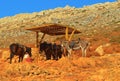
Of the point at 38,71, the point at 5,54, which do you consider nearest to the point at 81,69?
the point at 38,71

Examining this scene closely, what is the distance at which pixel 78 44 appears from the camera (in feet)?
101

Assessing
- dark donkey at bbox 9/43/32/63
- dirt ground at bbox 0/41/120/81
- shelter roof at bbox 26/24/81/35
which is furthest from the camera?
dark donkey at bbox 9/43/32/63

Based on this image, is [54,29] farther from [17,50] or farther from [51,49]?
[17,50]

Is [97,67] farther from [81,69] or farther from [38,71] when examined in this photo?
[38,71]

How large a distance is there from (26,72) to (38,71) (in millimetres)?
597

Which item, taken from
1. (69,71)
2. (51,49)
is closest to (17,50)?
(51,49)

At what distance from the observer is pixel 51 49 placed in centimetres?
3141

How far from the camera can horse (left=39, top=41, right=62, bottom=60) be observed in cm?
3111

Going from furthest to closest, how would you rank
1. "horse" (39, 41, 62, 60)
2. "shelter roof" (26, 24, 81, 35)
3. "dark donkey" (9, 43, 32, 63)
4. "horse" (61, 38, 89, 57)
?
"horse" (39, 41, 62, 60)
"horse" (61, 38, 89, 57)
"dark donkey" (9, 43, 32, 63)
"shelter roof" (26, 24, 81, 35)

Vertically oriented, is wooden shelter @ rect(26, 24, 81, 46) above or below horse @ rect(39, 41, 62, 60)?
above

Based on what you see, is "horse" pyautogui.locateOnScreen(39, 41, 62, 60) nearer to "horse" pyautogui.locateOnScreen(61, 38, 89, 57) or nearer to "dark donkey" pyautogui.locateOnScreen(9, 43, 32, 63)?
"horse" pyautogui.locateOnScreen(61, 38, 89, 57)

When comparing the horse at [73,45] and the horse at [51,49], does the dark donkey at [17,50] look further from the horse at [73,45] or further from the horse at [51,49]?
the horse at [73,45]

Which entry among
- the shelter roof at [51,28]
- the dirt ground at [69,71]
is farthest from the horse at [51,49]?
the dirt ground at [69,71]

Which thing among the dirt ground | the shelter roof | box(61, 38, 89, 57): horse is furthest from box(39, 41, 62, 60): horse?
the dirt ground
